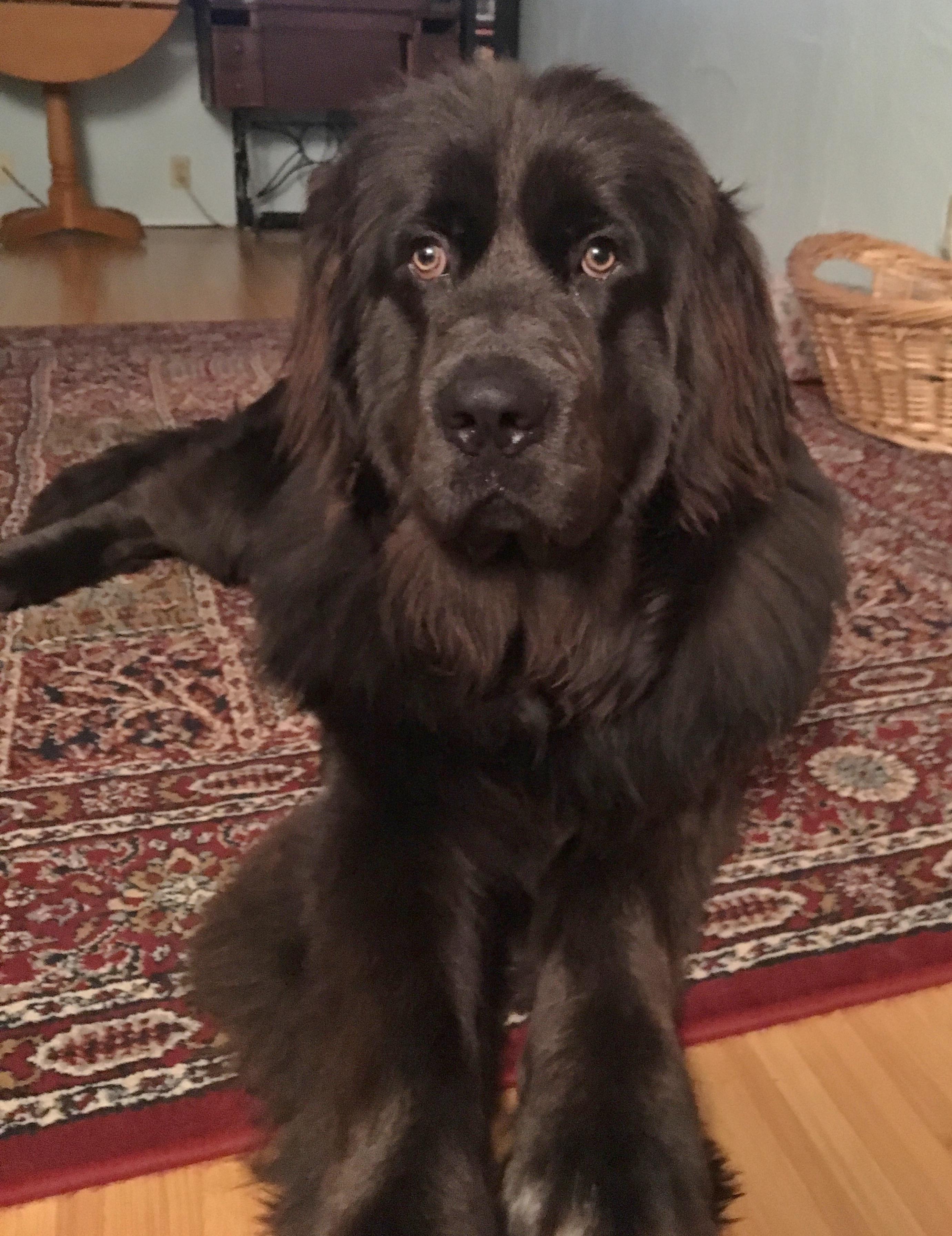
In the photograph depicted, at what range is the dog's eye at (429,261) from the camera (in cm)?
104

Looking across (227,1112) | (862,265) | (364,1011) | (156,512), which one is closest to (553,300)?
(364,1011)

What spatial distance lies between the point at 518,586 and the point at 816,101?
2560 millimetres

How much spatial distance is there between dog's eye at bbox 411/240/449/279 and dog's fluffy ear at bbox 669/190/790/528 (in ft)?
0.72

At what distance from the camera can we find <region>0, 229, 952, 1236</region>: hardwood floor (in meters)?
0.80

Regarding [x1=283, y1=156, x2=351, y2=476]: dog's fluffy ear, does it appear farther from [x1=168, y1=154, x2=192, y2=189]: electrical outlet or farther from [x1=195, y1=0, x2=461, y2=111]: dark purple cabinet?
[x1=168, y1=154, x2=192, y2=189]: electrical outlet

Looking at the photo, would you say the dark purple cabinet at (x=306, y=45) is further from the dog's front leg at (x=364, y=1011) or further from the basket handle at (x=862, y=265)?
the dog's front leg at (x=364, y=1011)

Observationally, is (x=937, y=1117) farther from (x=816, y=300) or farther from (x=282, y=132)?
(x=282, y=132)

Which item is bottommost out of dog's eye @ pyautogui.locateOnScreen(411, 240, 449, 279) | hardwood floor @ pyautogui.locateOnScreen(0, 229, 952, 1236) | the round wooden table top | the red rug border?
hardwood floor @ pyautogui.locateOnScreen(0, 229, 952, 1236)

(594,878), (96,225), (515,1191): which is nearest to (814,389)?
(594,878)

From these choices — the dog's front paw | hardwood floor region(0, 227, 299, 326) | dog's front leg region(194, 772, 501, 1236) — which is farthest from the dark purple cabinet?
the dog's front paw

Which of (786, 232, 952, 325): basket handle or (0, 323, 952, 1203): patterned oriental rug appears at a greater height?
(786, 232, 952, 325): basket handle

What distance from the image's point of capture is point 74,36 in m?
4.45

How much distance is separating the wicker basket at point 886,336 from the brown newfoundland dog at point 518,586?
4.36 ft

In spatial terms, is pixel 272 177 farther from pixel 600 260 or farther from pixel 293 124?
pixel 600 260
